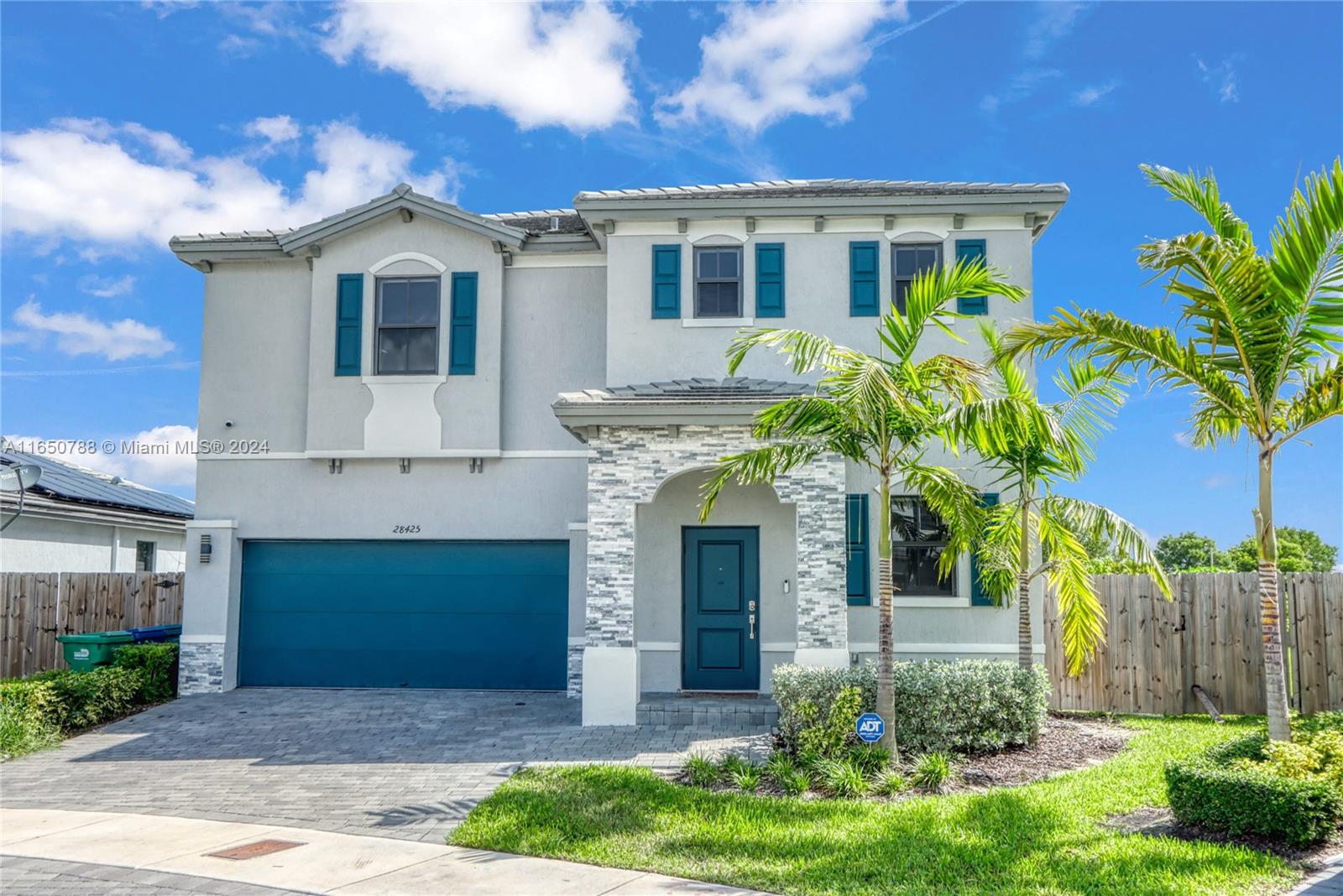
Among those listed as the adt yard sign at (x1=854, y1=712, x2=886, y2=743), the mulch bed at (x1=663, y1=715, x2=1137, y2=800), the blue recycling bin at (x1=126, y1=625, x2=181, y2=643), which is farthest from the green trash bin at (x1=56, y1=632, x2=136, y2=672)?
the adt yard sign at (x1=854, y1=712, x2=886, y2=743)

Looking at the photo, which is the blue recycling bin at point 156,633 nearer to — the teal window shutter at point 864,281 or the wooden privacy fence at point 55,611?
the wooden privacy fence at point 55,611

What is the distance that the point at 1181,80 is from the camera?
51.0ft

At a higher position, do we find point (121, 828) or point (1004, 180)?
point (1004, 180)

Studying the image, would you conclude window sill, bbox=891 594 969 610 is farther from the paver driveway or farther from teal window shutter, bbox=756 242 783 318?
teal window shutter, bbox=756 242 783 318

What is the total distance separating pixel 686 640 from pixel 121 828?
7.17 metres

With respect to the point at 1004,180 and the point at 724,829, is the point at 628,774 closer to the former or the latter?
the point at 724,829

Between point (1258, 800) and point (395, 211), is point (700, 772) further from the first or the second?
point (395, 211)

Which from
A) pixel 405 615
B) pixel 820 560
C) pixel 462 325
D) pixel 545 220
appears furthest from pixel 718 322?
pixel 405 615

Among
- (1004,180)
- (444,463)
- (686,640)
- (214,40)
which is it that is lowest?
(686,640)

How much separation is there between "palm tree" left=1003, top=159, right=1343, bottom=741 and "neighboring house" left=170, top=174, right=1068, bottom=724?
4980mm

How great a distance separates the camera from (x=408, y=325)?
1497 cm

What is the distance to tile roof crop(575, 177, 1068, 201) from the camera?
13812 millimetres

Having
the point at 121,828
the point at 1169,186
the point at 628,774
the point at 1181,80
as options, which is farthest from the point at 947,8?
the point at 121,828

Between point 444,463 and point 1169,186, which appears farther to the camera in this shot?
point 444,463
